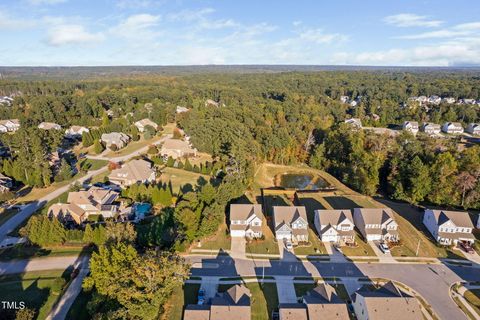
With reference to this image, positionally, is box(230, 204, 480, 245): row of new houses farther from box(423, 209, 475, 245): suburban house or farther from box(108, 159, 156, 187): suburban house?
box(108, 159, 156, 187): suburban house

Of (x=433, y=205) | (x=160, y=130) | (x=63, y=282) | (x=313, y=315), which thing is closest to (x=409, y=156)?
Result: (x=433, y=205)

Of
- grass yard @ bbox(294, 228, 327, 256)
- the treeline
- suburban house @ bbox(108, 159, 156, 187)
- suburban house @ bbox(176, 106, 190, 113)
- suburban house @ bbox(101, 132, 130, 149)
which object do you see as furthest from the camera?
suburban house @ bbox(176, 106, 190, 113)

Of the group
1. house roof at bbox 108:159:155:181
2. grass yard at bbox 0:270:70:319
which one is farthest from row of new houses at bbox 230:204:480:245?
house roof at bbox 108:159:155:181

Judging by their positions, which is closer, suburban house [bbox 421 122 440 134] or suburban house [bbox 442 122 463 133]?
suburban house [bbox 421 122 440 134]

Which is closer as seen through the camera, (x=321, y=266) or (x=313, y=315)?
(x=313, y=315)

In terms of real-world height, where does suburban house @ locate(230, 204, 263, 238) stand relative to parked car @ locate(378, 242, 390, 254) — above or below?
above

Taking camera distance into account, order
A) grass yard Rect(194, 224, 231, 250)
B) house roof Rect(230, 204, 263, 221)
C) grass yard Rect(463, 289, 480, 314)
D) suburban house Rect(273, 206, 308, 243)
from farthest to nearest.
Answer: house roof Rect(230, 204, 263, 221) < suburban house Rect(273, 206, 308, 243) < grass yard Rect(194, 224, 231, 250) < grass yard Rect(463, 289, 480, 314)

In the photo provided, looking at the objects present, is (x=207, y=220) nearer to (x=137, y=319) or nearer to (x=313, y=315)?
(x=137, y=319)
